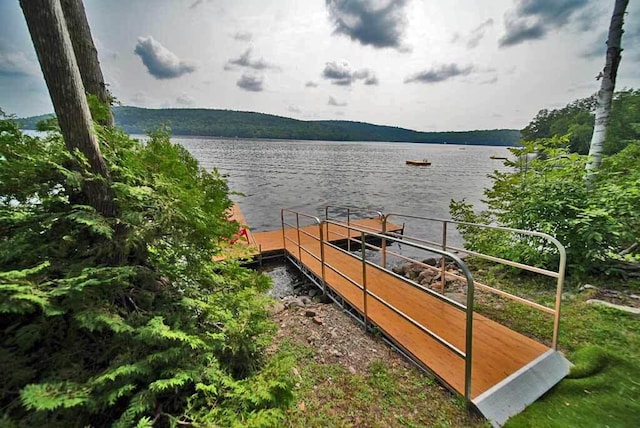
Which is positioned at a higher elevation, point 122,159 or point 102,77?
point 102,77

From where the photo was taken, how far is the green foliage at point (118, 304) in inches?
44.2

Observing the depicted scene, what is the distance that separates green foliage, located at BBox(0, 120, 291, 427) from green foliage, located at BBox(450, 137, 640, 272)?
4.23m

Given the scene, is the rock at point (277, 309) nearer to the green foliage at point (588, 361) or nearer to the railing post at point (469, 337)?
the railing post at point (469, 337)

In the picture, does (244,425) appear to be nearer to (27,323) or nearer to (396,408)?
(27,323)

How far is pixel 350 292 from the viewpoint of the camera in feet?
12.9

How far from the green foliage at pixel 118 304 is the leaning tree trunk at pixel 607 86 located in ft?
16.8

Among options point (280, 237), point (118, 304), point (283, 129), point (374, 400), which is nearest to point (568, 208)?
point (374, 400)

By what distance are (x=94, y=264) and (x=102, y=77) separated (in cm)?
143

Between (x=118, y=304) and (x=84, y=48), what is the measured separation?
5.73 feet

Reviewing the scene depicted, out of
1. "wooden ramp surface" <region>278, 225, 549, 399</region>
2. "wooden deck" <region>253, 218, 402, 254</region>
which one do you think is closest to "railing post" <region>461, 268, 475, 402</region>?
"wooden ramp surface" <region>278, 225, 549, 399</region>

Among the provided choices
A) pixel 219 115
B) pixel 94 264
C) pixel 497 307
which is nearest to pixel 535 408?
pixel 497 307

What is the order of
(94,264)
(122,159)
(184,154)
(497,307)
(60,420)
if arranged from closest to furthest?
(60,420) → (94,264) → (122,159) → (184,154) → (497,307)

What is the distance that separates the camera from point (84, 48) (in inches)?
73.7

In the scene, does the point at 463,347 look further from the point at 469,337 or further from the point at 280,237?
the point at 280,237
